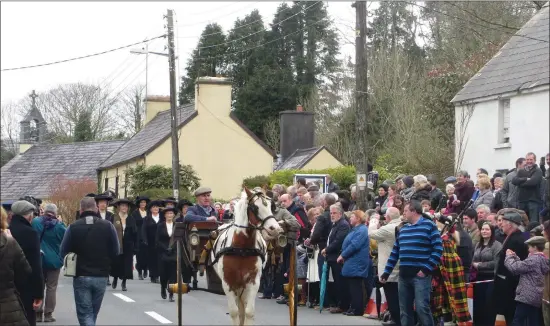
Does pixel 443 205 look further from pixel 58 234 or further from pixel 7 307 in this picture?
pixel 7 307

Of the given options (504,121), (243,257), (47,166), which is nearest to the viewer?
(504,121)

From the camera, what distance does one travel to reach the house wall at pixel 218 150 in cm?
3953

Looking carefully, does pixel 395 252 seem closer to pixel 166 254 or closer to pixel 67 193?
pixel 166 254

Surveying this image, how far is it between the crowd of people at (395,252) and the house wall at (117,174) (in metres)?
5.41

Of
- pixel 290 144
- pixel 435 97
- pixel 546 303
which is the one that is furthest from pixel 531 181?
pixel 290 144

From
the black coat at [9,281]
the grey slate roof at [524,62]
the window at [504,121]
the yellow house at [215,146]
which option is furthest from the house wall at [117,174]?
the window at [504,121]

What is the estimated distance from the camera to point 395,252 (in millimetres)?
13359

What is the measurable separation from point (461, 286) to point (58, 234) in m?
6.85

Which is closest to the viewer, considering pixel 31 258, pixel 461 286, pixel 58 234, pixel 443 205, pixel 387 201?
pixel 31 258

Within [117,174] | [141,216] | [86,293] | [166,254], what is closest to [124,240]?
[141,216]

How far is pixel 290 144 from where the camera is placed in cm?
4412

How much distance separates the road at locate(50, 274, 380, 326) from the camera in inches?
630

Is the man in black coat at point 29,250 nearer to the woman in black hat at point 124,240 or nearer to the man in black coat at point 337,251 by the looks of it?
Answer: the man in black coat at point 337,251

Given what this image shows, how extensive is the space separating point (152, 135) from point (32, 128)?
23644 millimetres
